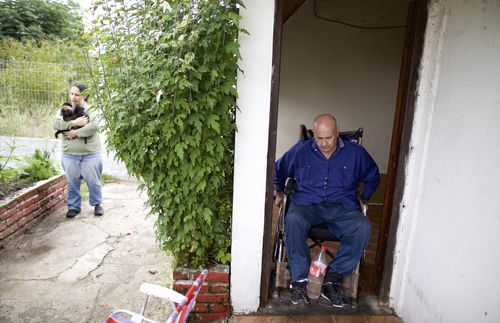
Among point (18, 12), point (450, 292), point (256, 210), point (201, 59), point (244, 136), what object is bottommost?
point (450, 292)

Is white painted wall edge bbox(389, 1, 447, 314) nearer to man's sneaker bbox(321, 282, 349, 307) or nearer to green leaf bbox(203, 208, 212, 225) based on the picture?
man's sneaker bbox(321, 282, 349, 307)

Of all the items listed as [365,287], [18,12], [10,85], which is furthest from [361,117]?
[18,12]

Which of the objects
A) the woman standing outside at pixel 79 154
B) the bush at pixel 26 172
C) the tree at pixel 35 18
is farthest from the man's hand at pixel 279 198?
the tree at pixel 35 18

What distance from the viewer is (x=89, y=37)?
217 cm

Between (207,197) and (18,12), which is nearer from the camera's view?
(207,197)

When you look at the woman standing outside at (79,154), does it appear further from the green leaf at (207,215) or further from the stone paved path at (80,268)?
the green leaf at (207,215)

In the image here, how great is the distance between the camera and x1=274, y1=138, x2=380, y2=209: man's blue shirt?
8.98 ft

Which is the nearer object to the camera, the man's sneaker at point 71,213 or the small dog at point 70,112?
the small dog at point 70,112

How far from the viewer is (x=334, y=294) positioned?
258 centimetres

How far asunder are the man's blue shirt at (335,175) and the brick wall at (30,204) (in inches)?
121

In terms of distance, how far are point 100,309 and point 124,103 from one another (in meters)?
1.66

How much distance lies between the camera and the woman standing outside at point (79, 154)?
3.96 m

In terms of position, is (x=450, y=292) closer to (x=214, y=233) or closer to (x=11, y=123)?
(x=214, y=233)

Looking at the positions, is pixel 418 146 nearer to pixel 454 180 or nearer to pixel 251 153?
pixel 454 180
